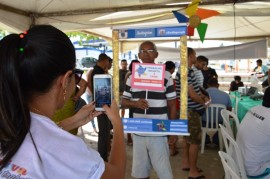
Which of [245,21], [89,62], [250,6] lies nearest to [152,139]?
[250,6]

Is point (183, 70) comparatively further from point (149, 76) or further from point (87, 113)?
point (87, 113)

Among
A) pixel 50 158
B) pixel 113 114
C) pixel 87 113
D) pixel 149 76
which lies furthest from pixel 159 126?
pixel 50 158

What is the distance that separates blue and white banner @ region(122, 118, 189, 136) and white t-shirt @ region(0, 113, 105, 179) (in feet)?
5.48

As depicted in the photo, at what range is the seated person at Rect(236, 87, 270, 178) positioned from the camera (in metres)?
2.26

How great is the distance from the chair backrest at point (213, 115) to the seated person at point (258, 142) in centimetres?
223

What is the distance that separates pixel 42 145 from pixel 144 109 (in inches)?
71.7

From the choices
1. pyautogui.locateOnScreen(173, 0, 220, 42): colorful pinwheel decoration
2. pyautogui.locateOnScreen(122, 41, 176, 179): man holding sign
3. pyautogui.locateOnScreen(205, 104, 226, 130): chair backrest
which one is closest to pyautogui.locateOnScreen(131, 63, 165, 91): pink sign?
pyautogui.locateOnScreen(122, 41, 176, 179): man holding sign

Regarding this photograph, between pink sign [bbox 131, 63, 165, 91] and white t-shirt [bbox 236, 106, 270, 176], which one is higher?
pink sign [bbox 131, 63, 165, 91]

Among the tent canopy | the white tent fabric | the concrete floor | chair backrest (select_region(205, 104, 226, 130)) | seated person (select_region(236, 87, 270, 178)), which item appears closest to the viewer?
seated person (select_region(236, 87, 270, 178))

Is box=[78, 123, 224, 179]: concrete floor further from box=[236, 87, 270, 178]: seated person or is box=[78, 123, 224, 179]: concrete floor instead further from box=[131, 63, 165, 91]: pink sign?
box=[131, 63, 165, 91]: pink sign

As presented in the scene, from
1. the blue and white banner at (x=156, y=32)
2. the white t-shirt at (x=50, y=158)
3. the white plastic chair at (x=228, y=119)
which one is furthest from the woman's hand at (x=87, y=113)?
the white plastic chair at (x=228, y=119)

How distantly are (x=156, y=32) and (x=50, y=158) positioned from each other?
6.01ft

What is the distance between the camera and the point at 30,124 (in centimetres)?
72

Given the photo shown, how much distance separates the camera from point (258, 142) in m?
2.28
